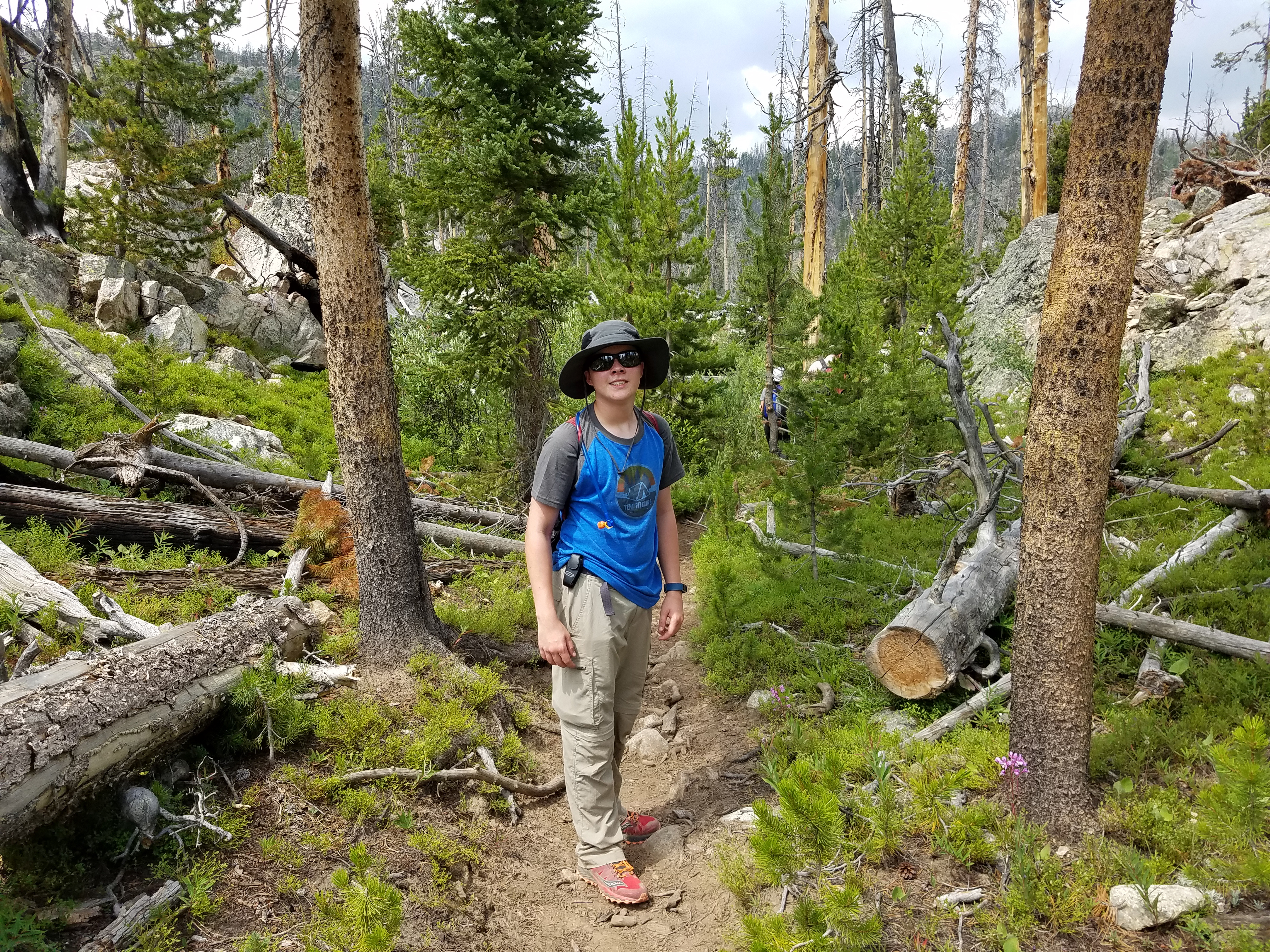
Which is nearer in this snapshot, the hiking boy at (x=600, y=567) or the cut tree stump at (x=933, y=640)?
the hiking boy at (x=600, y=567)

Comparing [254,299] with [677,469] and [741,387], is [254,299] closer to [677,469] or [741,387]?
[741,387]

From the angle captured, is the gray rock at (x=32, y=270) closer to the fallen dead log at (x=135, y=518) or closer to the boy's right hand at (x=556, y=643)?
the fallen dead log at (x=135, y=518)

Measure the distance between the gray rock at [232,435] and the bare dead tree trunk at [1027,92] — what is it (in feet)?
69.3

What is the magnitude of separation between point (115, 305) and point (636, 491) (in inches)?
506

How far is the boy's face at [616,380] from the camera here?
3211 millimetres

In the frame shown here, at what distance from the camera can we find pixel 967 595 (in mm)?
4711

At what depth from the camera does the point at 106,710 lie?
115 inches

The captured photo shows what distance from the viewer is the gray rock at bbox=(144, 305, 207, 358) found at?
40.5 ft

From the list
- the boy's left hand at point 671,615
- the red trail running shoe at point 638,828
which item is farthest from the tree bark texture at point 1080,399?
the red trail running shoe at point 638,828

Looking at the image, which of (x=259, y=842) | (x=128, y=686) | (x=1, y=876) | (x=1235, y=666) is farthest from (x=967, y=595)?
(x=1, y=876)

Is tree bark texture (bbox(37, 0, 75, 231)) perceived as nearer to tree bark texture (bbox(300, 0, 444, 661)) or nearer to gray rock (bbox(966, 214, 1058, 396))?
tree bark texture (bbox(300, 0, 444, 661))

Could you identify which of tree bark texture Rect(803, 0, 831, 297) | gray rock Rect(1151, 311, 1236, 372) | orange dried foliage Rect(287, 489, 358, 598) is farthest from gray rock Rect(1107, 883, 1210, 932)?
tree bark texture Rect(803, 0, 831, 297)

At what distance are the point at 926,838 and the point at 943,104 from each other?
110 ft

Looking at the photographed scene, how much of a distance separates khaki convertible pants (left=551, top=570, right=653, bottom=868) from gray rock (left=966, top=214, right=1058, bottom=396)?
15.4 metres
